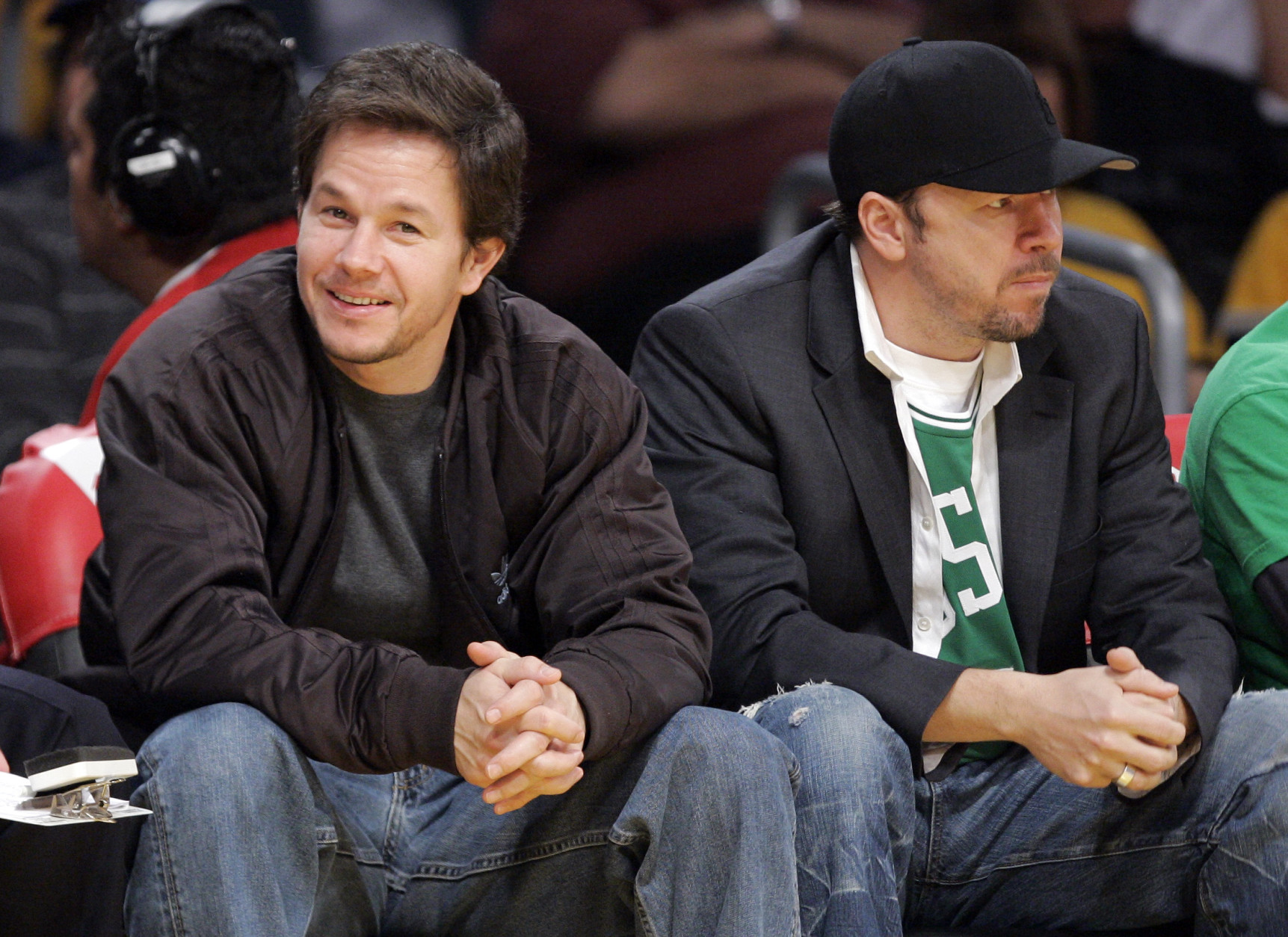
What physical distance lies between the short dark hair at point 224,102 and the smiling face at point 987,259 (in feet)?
3.73

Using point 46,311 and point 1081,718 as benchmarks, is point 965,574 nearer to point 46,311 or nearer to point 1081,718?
point 1081,718

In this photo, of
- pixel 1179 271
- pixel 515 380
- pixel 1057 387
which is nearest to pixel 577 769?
pixel 515 380

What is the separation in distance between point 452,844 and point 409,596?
33cm

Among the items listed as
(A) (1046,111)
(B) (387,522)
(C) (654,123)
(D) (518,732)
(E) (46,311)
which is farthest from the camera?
(C) (654,123)

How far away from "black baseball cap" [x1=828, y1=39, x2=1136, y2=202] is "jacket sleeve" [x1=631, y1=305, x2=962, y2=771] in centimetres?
35

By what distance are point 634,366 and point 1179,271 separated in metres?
2.63

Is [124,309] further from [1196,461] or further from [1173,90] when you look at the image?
[1173,90]

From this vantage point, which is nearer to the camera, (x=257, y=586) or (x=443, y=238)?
(x=257, y=586)

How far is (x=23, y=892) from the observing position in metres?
1.78

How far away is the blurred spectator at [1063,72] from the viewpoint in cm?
420

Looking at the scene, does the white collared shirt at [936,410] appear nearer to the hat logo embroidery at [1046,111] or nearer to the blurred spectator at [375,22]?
the hat logo embroidery at [1046,111]

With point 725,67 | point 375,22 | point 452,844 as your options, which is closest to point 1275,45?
point 725,67

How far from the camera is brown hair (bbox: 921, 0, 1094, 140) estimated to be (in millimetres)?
4199

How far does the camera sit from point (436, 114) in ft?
6.79
